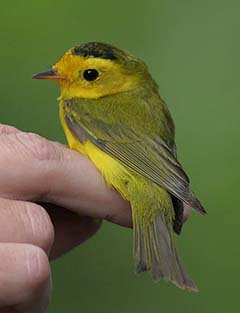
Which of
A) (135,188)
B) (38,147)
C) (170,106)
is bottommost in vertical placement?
(170,106)

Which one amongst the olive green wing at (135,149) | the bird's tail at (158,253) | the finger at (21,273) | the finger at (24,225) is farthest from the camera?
the olive green wing at (135,149)

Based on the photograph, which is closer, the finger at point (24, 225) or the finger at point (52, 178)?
the finger at point (24, 225)

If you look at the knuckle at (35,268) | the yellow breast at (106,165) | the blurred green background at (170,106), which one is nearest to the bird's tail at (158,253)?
the yellow breast at (106,165)

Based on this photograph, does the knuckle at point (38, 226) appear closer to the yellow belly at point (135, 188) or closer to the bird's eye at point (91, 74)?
the yellow belly at point (135, 188)

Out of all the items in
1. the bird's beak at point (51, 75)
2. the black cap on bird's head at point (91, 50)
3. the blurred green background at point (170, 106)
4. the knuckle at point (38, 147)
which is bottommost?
the blurred green background at point (170, 106)

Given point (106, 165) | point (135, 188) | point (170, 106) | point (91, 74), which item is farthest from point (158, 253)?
point (170, 106)

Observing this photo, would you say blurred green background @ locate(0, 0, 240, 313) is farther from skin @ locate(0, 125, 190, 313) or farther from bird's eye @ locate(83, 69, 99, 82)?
skin @ locate(0, 125, 190, 313)

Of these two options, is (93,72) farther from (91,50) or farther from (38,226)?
(38,226)
